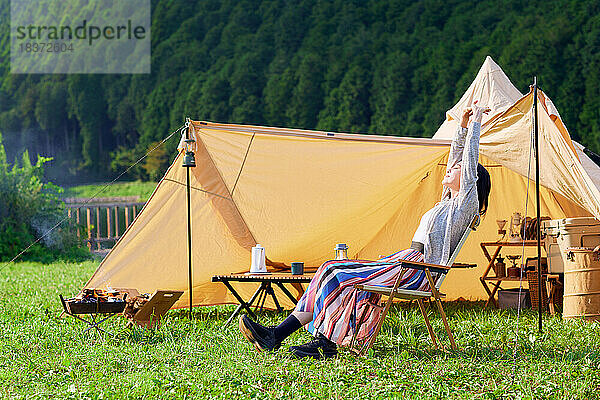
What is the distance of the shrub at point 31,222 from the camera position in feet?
34.0

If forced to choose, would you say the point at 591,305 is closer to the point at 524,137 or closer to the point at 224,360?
the point at 524,137

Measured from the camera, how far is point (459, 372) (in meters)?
3.35

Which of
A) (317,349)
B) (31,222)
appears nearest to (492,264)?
(317,349)

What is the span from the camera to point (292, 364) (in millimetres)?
3506

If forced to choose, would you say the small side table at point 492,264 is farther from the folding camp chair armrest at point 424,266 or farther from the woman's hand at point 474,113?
the folding camp chair armrest at point 424,266

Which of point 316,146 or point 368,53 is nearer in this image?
point 316,146

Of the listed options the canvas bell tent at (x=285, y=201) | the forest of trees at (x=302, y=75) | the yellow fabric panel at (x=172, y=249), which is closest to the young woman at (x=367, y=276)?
the canvas bell tent at (x=285, y=201)

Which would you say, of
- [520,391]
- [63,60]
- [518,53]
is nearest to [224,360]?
[520,391]

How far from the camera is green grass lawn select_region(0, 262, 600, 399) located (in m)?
3.14

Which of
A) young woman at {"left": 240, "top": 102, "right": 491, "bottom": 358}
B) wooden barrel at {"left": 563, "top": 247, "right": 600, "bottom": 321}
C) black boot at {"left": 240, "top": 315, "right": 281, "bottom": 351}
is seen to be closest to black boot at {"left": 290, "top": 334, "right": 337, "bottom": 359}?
young woman at {"left": 240, "top": 102, "right": 491, "bottom": 358}

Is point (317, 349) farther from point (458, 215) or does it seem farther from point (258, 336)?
point (458, 215)

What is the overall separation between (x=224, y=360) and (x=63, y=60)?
51.4 feet

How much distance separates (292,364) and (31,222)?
26.3ft

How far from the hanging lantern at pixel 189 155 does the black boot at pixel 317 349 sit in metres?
1.52
